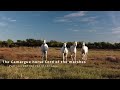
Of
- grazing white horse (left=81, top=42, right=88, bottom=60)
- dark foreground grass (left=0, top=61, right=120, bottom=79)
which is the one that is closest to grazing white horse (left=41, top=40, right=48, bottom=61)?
dark foreground grass (left=0, top=61, right=120, bottom=79)

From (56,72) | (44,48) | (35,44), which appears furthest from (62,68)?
(35,44)

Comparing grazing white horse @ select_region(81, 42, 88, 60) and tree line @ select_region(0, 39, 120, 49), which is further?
grazing white horse @ select_region(81, 42, 88, 60)

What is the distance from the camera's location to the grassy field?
37.4 ft

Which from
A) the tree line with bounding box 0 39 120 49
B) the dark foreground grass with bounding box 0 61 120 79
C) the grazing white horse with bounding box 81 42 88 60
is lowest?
the dark foreground grass with bounding box 0 61 120 79

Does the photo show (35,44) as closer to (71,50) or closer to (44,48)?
(44,48)

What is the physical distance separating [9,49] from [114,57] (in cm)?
282

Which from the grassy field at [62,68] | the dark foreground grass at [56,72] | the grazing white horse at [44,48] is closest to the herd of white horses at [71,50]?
the grazing white horse at [44,48]

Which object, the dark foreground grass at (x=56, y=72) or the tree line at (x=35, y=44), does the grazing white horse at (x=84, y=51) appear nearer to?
the tree line at (x=35, y=44)

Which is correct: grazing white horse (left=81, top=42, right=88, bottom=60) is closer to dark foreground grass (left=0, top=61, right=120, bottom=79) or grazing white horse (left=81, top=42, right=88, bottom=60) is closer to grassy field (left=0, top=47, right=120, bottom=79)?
grassy field (left=0, top=47, right=120, bottom=79)

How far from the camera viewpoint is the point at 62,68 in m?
11.6

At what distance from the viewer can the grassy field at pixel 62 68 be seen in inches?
449

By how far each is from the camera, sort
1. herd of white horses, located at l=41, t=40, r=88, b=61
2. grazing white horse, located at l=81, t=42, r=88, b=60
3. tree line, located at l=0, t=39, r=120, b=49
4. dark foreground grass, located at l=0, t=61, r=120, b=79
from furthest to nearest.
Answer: grazing white horse, located at l=81, t=42, r=88, b=60 → herd of white horses, located at l=41, t=40, r=88, b=61 → tree line, located at l=0, t=39, r=120, b=49 → dark foreground grass, located at l=0, t=61, r=120, b=79
